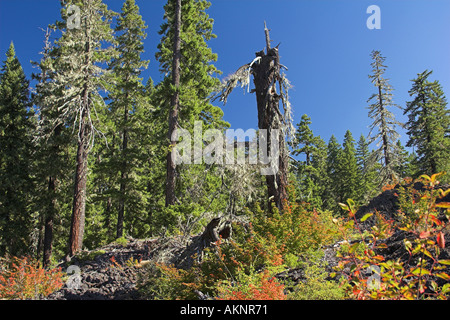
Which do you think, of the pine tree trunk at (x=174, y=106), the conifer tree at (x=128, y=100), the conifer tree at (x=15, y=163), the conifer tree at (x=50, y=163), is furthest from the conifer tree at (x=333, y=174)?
the conifer tree at (x=15, y=163)

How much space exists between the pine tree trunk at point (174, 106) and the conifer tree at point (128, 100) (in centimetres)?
457

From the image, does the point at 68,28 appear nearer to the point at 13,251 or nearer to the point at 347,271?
the point at 13,251

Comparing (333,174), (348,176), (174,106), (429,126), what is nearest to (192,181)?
(174,106)

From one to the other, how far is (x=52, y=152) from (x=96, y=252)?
988cm

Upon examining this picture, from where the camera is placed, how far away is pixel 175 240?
28.7ft

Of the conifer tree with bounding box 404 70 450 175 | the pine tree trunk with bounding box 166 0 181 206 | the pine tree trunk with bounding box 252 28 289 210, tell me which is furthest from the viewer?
the conifer tree with bounding box 404 70 450 175

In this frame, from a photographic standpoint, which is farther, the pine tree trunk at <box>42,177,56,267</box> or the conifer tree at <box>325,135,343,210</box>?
the conifer tree at <box>325,135,343,210</box>

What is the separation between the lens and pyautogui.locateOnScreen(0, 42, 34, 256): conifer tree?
18.1 meters

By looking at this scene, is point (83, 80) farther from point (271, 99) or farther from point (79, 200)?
point (271, 99)

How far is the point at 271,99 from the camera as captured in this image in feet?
25.4

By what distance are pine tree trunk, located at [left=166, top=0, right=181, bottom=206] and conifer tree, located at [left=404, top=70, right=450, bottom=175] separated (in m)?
22.1

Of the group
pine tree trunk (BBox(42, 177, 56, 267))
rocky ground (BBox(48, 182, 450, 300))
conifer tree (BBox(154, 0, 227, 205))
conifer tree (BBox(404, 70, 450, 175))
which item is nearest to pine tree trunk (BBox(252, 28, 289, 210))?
rocky ground (BBox(48, 182, 450, 300))

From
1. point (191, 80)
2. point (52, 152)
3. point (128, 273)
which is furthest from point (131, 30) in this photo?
point (128, 273)

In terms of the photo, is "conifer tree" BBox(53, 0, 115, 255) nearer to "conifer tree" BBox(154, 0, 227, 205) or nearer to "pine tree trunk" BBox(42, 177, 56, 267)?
"conifer tree" BBox(154, 0, 227, 205)
